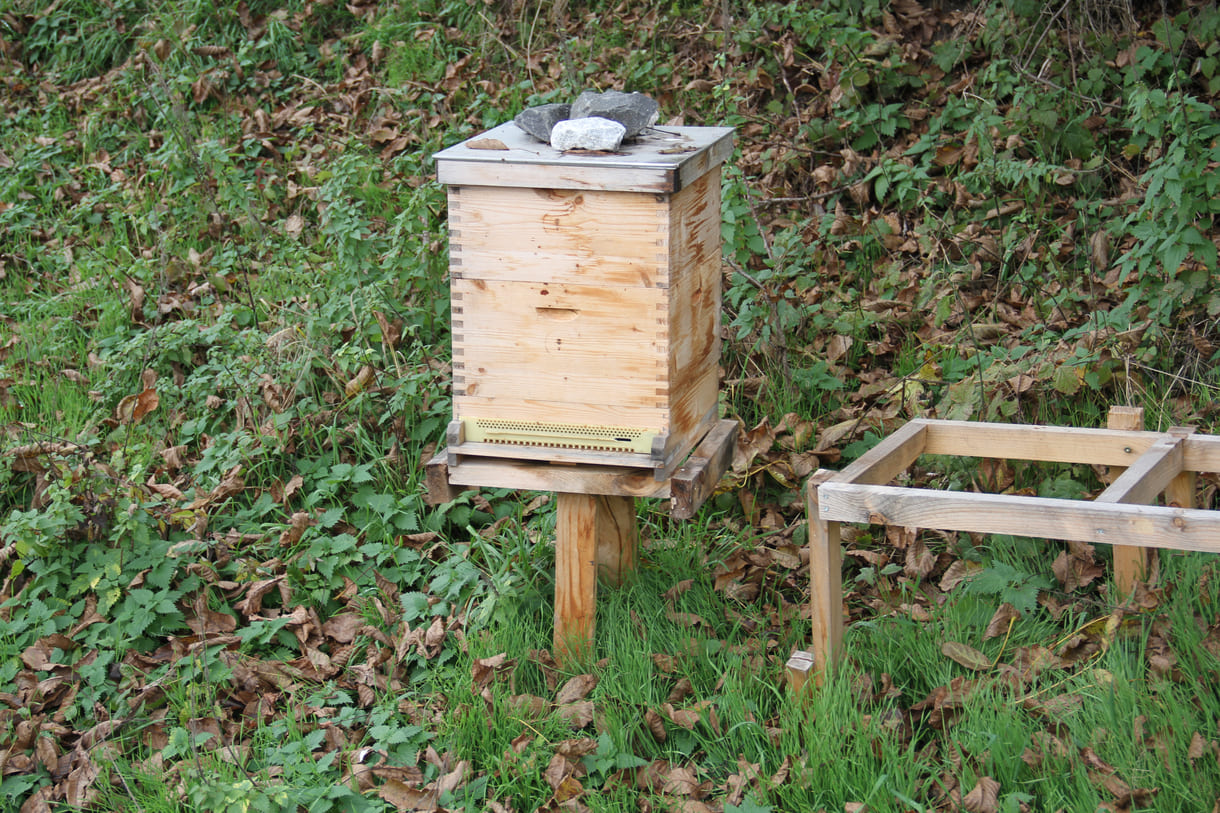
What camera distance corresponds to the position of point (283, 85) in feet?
26.6

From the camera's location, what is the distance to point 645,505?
4.55 m

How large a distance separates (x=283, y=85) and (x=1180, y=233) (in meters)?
5.95

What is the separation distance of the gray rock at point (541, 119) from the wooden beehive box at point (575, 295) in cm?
7

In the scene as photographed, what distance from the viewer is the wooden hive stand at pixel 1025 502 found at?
9.73 feet

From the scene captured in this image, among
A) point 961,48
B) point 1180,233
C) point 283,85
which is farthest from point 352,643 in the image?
point 283,85

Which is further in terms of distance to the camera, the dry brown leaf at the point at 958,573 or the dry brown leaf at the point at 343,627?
the dry brown leaf at the point at 343,627

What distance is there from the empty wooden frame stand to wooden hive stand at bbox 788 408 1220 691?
0.46 meters

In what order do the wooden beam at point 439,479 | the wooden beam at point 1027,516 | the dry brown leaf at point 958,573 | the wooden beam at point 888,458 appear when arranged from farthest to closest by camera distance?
the dry brown leaf at point 958,573 → the wooden beam at point 439,479 → the wooden beam at point 888,458 → the wooden beam at point 1027,516

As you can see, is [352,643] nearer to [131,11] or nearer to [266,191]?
[266,191]

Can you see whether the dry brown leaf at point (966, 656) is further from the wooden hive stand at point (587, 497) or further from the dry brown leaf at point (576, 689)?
the dry brown leaf at point (576, 689)

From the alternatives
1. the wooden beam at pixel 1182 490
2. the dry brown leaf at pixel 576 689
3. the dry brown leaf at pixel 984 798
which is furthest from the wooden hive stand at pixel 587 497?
the wooden beam at pixel 1182 490

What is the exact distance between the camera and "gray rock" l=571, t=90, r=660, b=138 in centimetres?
360

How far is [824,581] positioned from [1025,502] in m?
0.59

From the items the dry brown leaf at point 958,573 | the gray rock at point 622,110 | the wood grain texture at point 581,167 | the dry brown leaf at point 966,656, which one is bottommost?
the dry brown leaf at point 966,656
